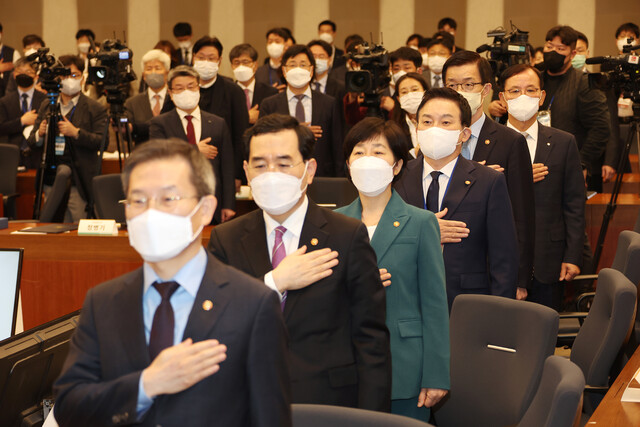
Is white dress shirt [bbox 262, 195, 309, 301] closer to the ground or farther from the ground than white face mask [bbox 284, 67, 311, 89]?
closer to the ground

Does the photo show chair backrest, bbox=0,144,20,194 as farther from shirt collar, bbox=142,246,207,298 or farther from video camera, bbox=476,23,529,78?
shirt collar, bbox=142,246,207,298

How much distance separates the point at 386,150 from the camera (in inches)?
114

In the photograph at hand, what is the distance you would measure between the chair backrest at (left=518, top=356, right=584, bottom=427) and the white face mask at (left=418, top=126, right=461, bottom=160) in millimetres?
1242

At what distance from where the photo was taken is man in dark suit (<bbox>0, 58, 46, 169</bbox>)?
7.90 meters

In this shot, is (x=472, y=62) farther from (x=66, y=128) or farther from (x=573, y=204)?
(x=66, y=128)

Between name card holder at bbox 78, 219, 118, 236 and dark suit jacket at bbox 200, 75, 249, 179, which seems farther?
dark suit jacket at bbox 200, 75, 249, 179

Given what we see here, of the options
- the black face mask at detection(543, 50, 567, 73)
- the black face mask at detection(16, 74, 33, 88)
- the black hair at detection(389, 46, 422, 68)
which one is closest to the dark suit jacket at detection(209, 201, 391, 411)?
the black face mask at detection(543, 50, 567, 73)

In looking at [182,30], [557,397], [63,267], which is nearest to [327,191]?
[63,267]

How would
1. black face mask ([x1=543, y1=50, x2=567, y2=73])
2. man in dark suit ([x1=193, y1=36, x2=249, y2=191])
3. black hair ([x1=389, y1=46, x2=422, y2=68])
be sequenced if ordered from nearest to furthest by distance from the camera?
black face mask ([x1=543, y1=50, x2=567, y2=73]) < man in dark suit ([x1=193, y1=36, x2=249, y2=191]) < black hair ([x1=389, y1=46, x2=422, y2=68])

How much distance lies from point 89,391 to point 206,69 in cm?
489

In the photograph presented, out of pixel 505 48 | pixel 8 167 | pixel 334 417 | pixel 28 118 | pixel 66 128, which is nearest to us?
pixel 334 417

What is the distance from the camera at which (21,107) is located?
809 cm

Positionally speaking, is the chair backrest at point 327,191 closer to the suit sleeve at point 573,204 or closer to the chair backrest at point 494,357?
the suit sleeve at point 573,204

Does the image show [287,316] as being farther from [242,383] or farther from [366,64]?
[366,64]
